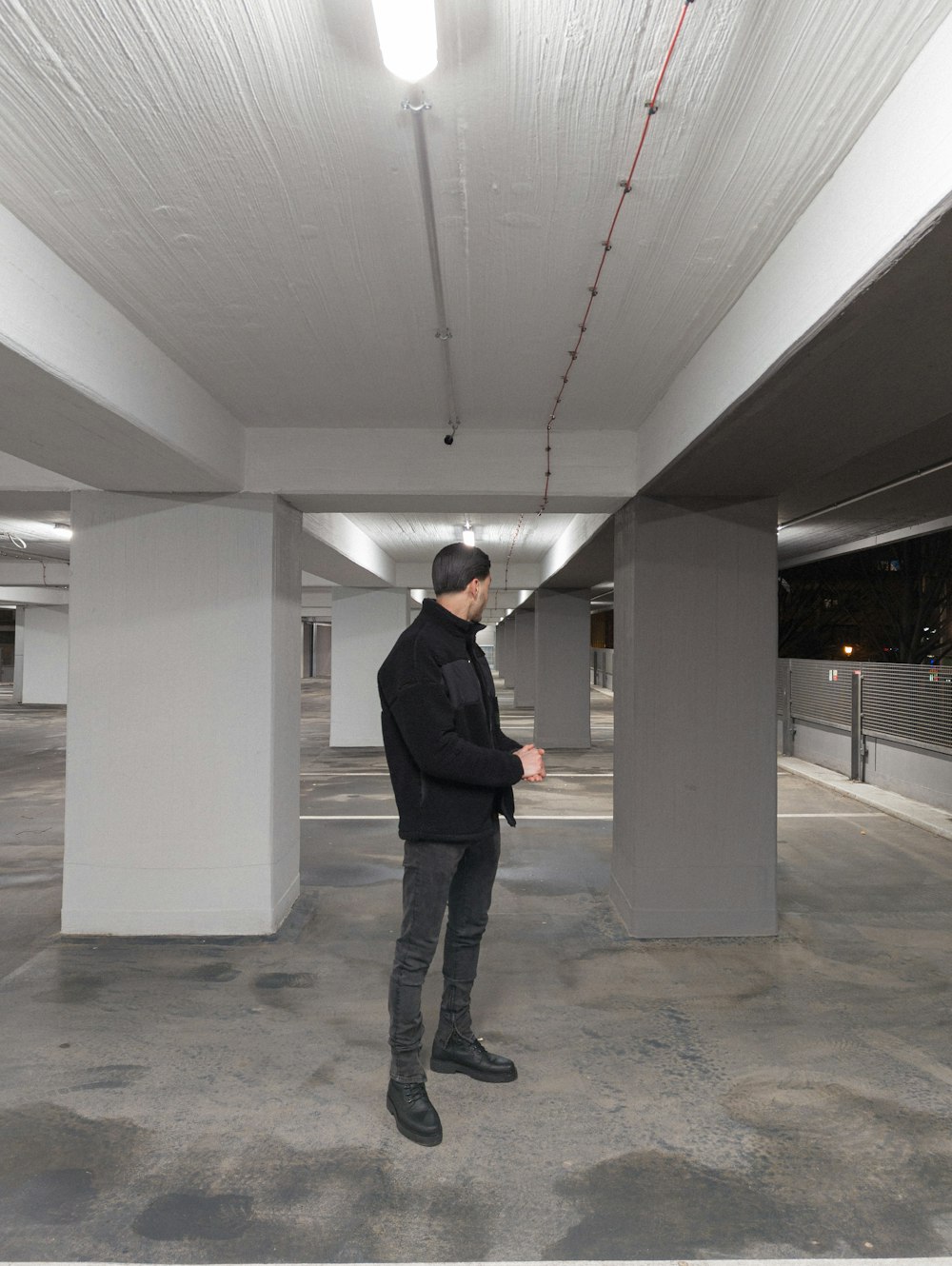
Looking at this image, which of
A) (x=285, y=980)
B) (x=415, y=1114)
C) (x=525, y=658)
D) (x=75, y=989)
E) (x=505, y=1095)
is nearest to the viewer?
(x=415, y=1114)

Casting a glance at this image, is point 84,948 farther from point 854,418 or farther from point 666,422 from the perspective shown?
point 854,418

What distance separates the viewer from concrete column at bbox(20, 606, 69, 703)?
71.3 ft

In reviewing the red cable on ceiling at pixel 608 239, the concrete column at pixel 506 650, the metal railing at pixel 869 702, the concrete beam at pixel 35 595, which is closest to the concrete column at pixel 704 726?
the red cable on ceiling at pixel 608 239

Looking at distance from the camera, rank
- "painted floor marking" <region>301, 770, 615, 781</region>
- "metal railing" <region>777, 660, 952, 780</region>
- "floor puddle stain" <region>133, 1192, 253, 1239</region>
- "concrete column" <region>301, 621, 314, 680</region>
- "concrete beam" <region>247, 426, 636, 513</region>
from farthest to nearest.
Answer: "concrete column" <region>301, 621, 314, 680</region> < "painted floor marking" <region>301, 770, 615, 781</region> < "metal railing" <region>777, 660, 952, 780</region> < "concrete beam" <region>247, 426, 636, 513</region> < "floor puddle stain" <region>133, 1192, 253, 1239</region>

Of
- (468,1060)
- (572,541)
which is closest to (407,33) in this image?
(468,1060)

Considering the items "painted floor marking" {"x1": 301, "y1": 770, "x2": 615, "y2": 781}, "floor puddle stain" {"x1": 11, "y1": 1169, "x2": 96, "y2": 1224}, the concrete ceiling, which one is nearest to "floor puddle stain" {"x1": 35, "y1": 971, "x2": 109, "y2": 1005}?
"floor puddle stain" {"x1": 11, "y1": 1169, "x2": 96, "y2": 1224}

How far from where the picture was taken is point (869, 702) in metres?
10.6

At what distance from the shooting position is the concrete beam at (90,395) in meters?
2.67

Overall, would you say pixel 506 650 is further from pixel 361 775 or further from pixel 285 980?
pixel 285 980

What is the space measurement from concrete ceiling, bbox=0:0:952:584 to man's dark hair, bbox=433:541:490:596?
105 cm

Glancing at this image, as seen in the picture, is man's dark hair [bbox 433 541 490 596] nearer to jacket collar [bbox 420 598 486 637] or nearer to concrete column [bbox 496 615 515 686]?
jacket collar [bbox 420 598 486 637]

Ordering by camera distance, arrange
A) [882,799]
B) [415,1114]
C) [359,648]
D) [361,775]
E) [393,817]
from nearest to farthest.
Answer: [415,1114]
[393,817]
[882,799]
[361,775]
[359,648]

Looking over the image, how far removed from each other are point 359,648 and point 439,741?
11020mm

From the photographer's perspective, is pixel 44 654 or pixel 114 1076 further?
pixel 44 654
